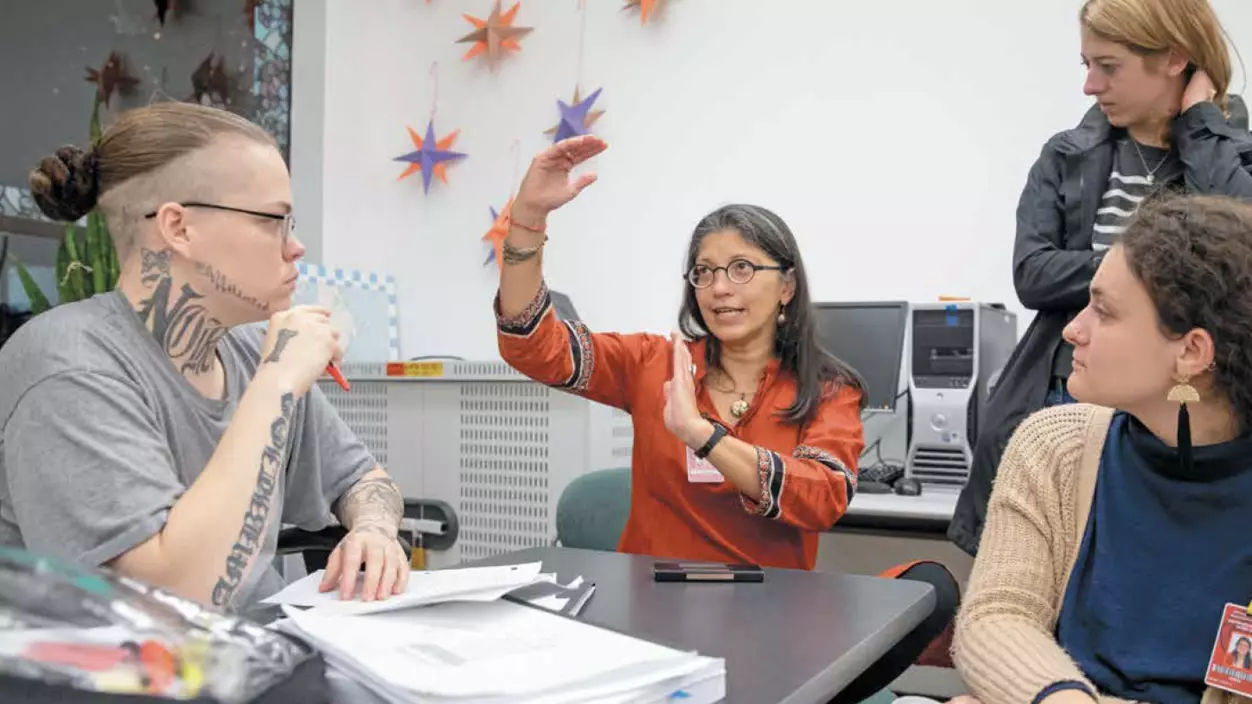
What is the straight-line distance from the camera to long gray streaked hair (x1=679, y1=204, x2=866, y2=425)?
5.97ft

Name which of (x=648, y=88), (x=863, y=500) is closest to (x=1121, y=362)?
(x=863, y=500)

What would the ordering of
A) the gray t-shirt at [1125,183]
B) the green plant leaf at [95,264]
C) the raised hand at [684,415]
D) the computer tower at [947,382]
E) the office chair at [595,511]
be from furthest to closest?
the computer tower at [947,382], the green plant leaf at [95,264], the office chair at [595,511], the gray t-shirt at [1125,183], the raised hand at [684,415]

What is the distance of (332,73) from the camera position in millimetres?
4039

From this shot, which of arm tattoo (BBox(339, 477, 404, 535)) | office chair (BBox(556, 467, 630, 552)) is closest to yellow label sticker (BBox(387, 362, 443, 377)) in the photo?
office chair (BBox(556, 467, 630, 552))

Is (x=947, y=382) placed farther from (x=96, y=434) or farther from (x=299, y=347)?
(x=96, y=434)

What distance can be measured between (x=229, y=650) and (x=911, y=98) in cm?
285

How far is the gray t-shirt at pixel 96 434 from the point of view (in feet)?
2.87

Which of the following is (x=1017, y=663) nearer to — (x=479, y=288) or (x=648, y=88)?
(x=648, y=88)

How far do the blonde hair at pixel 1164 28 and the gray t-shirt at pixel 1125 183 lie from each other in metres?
0.17

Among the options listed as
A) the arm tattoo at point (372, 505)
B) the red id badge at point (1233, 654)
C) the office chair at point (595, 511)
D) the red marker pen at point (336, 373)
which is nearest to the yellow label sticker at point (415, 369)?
the office chair at point (595, 511)

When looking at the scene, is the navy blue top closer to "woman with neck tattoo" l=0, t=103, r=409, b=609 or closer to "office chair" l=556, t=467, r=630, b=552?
"woman with neck tattoo" l=0, t=103, r=409, b=609

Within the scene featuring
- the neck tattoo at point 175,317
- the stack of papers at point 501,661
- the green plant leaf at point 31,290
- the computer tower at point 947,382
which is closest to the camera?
the stack of papers at point 501,661

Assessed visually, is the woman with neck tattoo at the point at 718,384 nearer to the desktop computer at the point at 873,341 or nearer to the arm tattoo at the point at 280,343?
the arm tattoo at the point at 280,343

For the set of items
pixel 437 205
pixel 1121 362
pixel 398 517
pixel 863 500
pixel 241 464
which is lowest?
pixel 863 500
